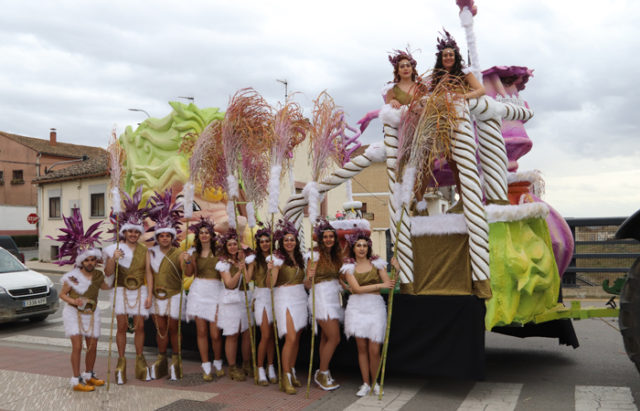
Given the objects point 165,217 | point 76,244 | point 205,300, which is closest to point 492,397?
point 205,300

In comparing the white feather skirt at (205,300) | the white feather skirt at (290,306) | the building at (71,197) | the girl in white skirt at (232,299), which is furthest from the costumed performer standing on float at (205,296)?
the building at (71,197)

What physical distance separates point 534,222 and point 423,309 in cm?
144

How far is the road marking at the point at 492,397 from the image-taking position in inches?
194

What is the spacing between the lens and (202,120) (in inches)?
368

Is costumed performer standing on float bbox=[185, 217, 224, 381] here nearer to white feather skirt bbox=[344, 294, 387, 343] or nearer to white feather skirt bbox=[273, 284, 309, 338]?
Result: white feather skirt bbox=[273, 284, 309, 338]

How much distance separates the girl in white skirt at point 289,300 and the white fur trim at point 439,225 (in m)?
1.25

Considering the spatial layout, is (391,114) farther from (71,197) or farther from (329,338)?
(71,197)

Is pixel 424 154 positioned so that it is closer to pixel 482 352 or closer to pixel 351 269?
pixel 351 269

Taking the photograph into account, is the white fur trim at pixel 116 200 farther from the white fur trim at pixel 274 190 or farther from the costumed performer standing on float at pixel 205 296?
the white fur trim at pixel 274 190

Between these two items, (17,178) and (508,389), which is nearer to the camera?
(508,389)

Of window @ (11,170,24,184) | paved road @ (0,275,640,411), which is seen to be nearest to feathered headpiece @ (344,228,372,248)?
paved road @ (0,275,640,411)

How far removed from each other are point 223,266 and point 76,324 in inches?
62.6

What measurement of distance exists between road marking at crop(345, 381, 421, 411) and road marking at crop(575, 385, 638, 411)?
1.49 m

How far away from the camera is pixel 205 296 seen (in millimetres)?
6062
